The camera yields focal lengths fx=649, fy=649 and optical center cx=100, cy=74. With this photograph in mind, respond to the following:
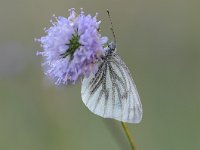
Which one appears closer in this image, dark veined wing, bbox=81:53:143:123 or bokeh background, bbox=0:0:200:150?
dark veined wing, bbox=81:53:143:123

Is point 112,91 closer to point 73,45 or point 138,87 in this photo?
point 73,45

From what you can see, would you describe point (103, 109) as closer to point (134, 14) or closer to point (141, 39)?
point (141, 39)

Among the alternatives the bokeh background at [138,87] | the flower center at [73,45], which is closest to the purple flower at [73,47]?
the flower center at [73,45]

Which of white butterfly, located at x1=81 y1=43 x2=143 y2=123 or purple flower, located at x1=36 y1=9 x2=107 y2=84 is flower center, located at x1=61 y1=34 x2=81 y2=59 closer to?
purple flower, located at x1=36 y1=9 x2=107 y2=84

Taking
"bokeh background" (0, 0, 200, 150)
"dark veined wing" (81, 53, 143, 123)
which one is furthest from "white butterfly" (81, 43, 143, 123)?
"bokeh background" (0, 0, 200, 150)

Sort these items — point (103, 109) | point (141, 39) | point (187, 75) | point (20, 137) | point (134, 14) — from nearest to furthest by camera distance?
point (103, 109) → point (20, 137) → point (187, 75) → point (141, 39) → point (134, 14)

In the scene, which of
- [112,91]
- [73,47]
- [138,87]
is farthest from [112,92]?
[138,87]

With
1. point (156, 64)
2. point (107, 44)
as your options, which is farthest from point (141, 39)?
point (107, 44)

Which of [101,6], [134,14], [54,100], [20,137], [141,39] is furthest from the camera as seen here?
[101,6]
